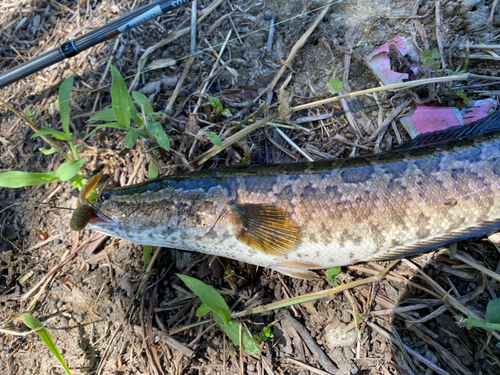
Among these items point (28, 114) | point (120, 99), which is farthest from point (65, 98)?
point (28, 114)

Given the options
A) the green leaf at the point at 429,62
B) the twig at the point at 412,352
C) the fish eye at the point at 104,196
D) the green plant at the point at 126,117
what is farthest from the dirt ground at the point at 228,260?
the fish eye at the point at 104,196

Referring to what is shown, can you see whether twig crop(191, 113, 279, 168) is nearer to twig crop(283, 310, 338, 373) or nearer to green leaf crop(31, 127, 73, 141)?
green leaf crop(31, 127, 73, 141)

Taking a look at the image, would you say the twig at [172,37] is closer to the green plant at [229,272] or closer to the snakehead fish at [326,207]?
the snakehead fish at [326,207]

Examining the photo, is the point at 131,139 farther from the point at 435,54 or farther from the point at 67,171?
the point at 435,54

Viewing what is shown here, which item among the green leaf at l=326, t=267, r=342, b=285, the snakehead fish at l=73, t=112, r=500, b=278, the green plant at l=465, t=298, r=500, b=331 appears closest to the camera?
the green plant at l=465, t=298, r=500, b=331

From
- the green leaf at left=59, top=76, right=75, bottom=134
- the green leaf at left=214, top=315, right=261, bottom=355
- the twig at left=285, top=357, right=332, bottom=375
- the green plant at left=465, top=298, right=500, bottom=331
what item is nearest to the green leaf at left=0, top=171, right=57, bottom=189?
the green leaf at left=59, top=76, right=75, bottom=134

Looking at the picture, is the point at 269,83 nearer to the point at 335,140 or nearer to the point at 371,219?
the point at 335,140
